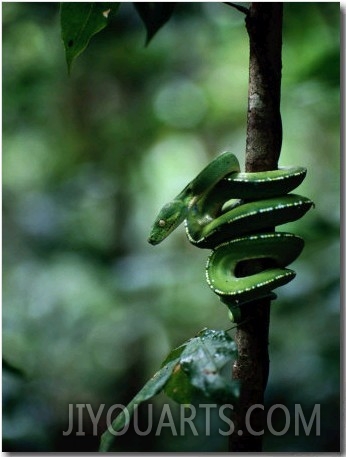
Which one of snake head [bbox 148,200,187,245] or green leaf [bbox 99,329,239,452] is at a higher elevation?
snake head [bbox 148,200,187,245]

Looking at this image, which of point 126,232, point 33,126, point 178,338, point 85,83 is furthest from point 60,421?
point 85,83

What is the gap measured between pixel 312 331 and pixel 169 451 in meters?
0.82

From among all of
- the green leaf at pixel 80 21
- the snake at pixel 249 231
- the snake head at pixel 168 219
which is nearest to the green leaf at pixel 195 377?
the snake at pixel 249 231

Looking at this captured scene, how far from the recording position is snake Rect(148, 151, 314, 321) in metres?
1.12

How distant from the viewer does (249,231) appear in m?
1.16

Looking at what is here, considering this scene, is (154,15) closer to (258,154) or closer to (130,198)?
(258,154)

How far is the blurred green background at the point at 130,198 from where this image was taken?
2.01m

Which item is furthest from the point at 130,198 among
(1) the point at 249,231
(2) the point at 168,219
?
(1) the point at 249,231

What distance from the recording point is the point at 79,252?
271cm

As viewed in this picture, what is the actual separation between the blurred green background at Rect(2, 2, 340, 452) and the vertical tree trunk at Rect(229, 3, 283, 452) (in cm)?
60

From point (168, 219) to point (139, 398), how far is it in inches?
15.3

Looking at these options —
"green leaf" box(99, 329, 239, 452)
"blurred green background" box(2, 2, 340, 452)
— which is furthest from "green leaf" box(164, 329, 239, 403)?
"blurred green background" box(2, 2, 340, 452)

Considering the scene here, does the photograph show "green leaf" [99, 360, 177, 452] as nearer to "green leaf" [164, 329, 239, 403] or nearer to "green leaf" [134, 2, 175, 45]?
"green leaf" [164, 329, 239, 403]

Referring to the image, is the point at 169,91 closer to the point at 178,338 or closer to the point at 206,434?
the point at 178,338
